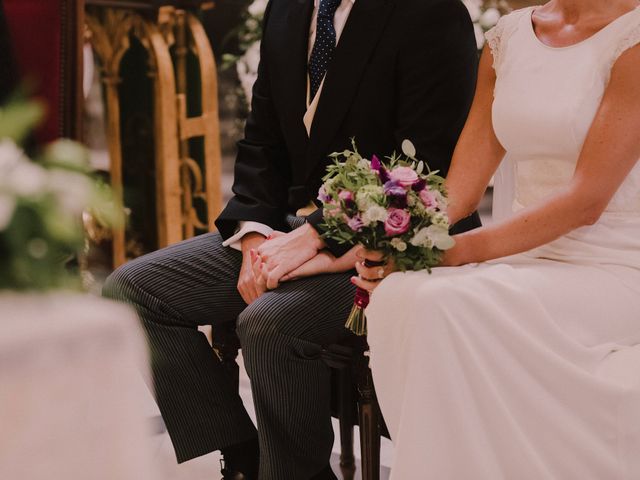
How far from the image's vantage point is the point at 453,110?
299cm

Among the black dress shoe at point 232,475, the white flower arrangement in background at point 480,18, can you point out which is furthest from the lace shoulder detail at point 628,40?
the white flower arrangement in background at point 480,18

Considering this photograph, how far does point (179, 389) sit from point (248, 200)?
62cm

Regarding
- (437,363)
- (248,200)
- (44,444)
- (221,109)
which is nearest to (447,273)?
(437,363)

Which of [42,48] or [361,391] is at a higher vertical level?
[42,48]

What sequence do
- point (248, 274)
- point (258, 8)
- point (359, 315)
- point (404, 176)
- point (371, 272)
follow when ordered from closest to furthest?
point (404, 176) → point (371, 272) → point (359, 315) → point (248, 274) → point (258, 8)

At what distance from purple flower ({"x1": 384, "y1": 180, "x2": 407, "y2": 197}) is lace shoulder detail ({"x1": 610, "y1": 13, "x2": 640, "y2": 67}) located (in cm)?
62

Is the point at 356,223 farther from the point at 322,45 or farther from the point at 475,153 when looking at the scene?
the point at 322,45

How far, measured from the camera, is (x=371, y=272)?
2541mm

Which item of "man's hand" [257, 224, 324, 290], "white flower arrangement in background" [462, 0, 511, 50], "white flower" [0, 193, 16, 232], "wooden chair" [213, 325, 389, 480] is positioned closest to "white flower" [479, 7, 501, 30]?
"white flower arrangement in background" [462, 0, 511, 50]

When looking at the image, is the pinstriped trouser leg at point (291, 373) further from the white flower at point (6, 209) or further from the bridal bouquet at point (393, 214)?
the white flower at point (6, 209)

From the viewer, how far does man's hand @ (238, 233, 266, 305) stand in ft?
9.44

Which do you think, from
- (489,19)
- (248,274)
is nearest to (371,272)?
(248,274)

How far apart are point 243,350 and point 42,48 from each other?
1000 mm

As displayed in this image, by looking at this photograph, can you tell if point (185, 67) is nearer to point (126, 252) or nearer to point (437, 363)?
point (126, 252)
